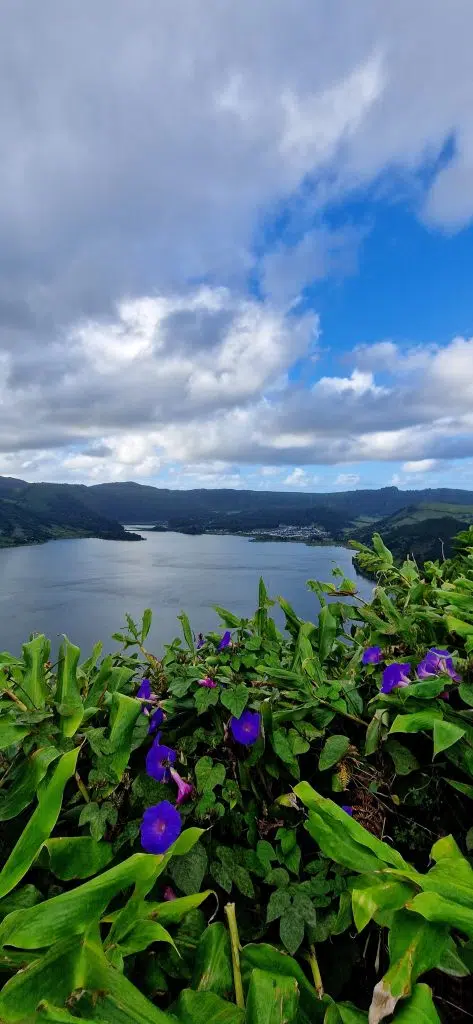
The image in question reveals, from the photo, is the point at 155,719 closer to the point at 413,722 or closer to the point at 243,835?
the point at 243,835

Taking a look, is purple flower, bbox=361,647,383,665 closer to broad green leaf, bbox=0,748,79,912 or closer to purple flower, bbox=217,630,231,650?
purple flower, bbox=217,630,231,650

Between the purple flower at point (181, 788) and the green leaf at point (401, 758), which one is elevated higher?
the green leaf at point (401, 758)

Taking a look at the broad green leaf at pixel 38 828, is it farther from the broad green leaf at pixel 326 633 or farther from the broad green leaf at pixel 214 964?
the broad green leaf at pixel 326 633

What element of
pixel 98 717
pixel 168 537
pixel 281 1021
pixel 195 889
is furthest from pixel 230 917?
pixel 168 537

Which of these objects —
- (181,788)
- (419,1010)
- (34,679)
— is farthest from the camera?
(34,679)

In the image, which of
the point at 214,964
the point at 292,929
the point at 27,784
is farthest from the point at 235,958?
the point at 27,784

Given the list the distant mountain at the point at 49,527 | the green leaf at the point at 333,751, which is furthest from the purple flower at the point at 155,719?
the distant mountain at the point at 49,527
